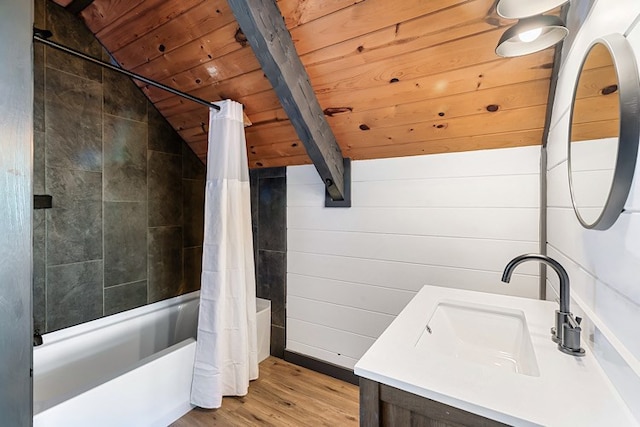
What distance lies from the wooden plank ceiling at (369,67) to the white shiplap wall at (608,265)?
1.09 feet

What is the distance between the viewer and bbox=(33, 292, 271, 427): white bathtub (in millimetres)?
1417

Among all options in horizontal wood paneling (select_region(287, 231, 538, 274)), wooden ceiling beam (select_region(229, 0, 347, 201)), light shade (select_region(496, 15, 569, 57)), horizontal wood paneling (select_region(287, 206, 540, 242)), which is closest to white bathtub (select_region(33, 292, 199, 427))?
horizontal wood paneling (select_region(287, 231, 538, 274))

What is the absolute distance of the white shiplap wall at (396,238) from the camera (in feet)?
5.58

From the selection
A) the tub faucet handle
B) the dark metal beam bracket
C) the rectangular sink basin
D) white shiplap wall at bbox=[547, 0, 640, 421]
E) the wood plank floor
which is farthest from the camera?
the dark metal beam bracket

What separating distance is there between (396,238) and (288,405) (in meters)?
1.33

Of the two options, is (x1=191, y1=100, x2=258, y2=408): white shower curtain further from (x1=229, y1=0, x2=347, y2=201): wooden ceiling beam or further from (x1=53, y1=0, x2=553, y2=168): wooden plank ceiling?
(x1=229, y1=0, x2=347, y2=201): wooden ceiling beam

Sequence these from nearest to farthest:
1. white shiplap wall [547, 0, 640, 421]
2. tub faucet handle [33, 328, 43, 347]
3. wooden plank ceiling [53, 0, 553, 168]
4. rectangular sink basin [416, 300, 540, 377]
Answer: white shiplap wall [547, 0, 640, 421], rectangular sink basin [416, 300, 540, 377], wooden plank ceiling [53, 0, 553, 168], tub faucet handle [33, 328, 43, 347]

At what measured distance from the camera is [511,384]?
2.44 feet

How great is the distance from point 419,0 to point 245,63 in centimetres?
102

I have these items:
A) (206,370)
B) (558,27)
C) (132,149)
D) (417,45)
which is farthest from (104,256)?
(558,27)

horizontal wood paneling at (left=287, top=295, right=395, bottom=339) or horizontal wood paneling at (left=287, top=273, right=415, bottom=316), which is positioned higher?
horizontal wood paneling at (left=287, top=273, right=415, bottom=316)

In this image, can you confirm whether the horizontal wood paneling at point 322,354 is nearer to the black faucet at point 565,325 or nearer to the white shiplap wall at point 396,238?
the white shiplap wall at point 396,238

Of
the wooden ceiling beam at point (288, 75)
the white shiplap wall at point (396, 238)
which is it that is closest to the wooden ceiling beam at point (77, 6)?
the wooden ceiling beam at point (288, 75)

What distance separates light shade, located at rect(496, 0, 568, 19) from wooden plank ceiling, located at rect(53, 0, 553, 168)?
0.36m
